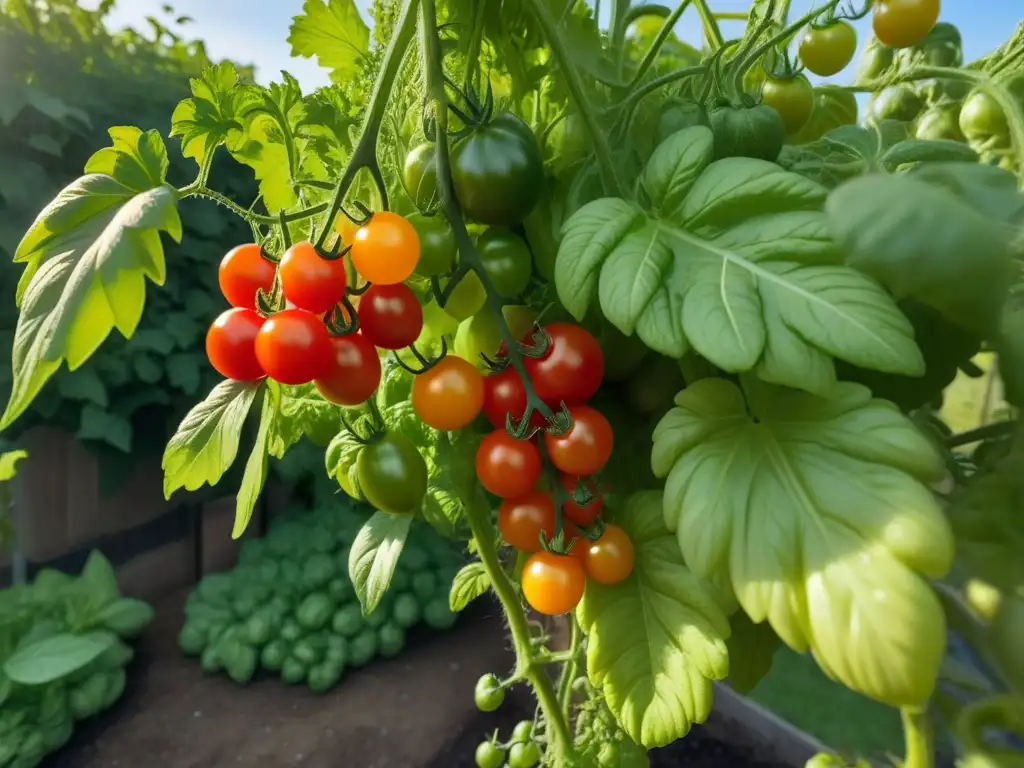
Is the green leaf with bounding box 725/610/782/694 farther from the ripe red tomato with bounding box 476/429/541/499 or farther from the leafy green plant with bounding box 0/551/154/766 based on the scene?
the leafy green plant with bounding box 0/551/154/766

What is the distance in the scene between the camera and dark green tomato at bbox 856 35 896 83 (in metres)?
0.57

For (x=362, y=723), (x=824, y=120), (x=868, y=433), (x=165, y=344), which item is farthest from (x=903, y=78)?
(x=165, y=344)

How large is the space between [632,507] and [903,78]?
30 centimetres

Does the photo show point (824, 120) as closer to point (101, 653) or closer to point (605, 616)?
point (605, 616)

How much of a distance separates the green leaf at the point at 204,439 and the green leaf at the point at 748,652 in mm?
254

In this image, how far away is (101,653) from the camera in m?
1.66

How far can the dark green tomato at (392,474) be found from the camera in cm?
35

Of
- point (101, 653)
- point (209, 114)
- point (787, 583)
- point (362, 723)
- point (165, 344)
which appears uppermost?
point (209, 114)

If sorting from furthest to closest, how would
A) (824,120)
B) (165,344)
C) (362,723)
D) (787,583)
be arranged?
1. (165,344)
2. (362,723)
3. (824,120)
4. (787,583)

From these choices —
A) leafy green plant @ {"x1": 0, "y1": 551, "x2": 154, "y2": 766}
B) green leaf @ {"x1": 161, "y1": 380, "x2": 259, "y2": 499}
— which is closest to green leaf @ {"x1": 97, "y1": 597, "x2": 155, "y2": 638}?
leafy green plant @ {"x1": 0, "y1": 551, "x2": 154, "y2": 766}

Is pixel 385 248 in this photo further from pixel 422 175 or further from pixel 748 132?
pixel 748 132

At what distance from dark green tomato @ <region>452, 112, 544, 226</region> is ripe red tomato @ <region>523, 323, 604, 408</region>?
6 cm

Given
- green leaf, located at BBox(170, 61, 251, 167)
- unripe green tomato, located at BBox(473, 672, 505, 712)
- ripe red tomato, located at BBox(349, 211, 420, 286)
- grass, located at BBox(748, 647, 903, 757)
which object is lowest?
grass, located at BBox(748, 647, 903, 757)

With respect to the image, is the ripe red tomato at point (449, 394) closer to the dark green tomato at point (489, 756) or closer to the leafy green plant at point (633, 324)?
the leafy green plant at point (633, 324)
